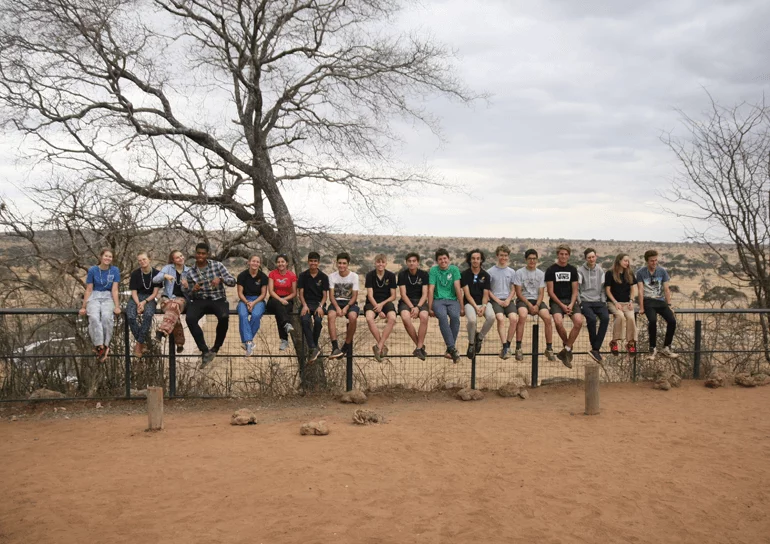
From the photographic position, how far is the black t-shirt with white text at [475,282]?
1075 cm

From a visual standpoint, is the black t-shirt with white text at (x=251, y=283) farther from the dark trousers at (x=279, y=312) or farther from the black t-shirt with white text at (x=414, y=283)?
the black t-shirt with white text at (x=414, y=283)

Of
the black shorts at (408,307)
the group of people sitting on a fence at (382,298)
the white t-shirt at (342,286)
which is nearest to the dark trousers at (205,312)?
the group of people sitting on a fence at (382,298)

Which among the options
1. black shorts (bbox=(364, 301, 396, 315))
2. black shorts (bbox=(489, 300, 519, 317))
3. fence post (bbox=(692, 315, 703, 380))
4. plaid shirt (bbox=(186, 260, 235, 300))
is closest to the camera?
Result: plaid shirt (bbox=(186, 260, 235, 300))

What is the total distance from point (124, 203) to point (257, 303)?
3.15 metres

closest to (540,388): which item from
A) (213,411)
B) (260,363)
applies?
(260,363)

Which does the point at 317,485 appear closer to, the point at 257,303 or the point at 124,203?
the point at 257,303

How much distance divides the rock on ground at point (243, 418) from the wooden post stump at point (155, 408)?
43.5 inches

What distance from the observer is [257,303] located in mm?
10414

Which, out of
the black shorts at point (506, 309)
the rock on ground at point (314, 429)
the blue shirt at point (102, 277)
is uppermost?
the blue shirt at point (102, 277)

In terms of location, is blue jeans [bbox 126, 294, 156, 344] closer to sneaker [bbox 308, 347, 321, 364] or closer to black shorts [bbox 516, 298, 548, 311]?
sneaker [bbox 308, 347, 321, 364]

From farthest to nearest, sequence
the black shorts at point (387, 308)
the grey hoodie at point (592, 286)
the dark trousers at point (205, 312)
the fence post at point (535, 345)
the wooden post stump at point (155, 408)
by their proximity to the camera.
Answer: the fence post at point (535, 345)
the grey hoodie at point (592, 286)
the black shorts at point (387, 308)
the dark trousers at point (205, 312)
the wooden post stump at point (155, 408)

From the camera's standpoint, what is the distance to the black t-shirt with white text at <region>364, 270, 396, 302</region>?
10.6 meters

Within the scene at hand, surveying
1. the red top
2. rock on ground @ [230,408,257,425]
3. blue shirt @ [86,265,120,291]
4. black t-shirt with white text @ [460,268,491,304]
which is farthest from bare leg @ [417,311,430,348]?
blue shirt @ [86,265,120,291]

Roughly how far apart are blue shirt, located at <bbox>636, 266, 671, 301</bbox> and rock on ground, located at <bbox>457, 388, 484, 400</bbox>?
3.54 metres
